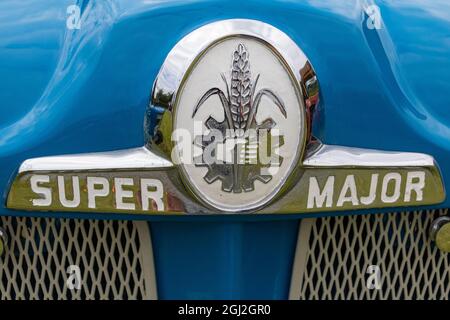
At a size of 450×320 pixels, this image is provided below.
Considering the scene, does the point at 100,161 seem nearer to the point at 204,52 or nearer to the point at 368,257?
the point at 204,52

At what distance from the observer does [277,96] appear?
104 centimetres

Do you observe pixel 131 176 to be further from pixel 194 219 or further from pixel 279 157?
pixel 279 157

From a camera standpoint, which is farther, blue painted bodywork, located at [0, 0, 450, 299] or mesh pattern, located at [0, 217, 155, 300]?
mesh pattern, located at [0, 217, 155, 300]

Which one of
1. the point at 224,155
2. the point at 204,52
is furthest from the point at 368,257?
the point at 204,52

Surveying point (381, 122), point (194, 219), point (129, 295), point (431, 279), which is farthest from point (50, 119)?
point (431, 279)

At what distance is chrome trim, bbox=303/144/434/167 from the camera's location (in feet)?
3.54

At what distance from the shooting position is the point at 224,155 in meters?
1.03

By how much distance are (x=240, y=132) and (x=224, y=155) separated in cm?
5

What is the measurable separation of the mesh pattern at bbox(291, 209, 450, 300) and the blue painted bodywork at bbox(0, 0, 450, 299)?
9 cm

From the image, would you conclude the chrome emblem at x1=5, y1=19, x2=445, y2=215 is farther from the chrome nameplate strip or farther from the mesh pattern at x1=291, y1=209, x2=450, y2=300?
the mesh pattern at x1=291, y1=209, x2=450, y2=300

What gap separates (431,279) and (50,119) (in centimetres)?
86

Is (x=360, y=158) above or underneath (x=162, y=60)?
underneath

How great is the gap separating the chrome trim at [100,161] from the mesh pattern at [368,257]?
358 millimetres

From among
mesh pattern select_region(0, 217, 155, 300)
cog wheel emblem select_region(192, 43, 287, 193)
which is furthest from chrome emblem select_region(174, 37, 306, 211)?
mesh pattern select_region(0, 217, 155, 300)
